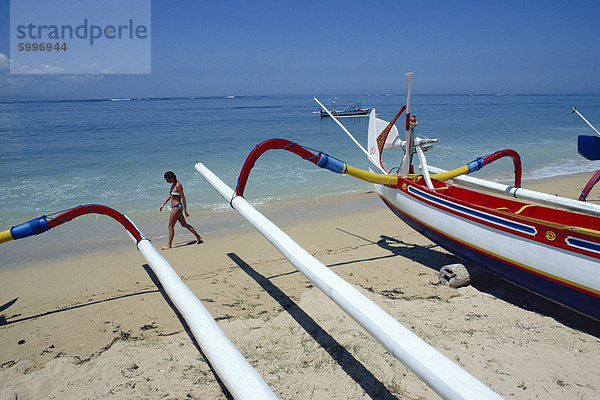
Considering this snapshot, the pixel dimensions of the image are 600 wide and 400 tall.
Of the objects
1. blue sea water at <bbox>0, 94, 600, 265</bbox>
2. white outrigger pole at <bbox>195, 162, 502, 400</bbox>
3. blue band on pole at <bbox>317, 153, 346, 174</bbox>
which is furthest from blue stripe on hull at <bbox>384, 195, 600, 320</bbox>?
blue sea water at <bbox>0, 94, 600, 265</bbox>

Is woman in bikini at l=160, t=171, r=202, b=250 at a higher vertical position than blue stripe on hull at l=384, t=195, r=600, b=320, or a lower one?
higher

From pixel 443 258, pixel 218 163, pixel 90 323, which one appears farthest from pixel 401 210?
pixel 218 163

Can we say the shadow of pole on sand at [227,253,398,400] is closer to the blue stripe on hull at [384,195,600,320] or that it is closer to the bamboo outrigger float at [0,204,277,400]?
the bamboo outrigger float at [0,204,277,400]

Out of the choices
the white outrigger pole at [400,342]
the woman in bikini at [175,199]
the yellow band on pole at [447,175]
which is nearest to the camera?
the white outrigger pole at [400,342]

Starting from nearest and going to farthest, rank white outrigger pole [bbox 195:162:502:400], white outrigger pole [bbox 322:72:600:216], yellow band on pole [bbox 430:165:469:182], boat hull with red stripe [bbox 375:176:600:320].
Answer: white outrigger pole [bbox 195:162:502:400], boat hull with red stripe [bbox 375:176:600:320], white outrigger pole [bbox 322:72:600:216], yellow band on pole [bbox 430:165:469:182]

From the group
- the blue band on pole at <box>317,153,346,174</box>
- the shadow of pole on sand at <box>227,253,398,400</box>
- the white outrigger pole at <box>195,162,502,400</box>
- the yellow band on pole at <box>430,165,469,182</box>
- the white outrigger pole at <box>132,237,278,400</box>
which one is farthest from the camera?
the yellow band on pole at <box>430,165,469,182</box>

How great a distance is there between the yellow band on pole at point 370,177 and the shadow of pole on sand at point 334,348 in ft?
6.46

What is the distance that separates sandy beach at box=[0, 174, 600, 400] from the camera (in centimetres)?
331

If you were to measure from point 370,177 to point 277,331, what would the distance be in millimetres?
2644

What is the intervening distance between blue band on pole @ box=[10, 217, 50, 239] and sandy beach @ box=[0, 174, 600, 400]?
3.83 ft

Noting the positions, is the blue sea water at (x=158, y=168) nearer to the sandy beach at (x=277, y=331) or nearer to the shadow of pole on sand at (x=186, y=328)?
the shadow of pole on sand at (x=186, y=328)

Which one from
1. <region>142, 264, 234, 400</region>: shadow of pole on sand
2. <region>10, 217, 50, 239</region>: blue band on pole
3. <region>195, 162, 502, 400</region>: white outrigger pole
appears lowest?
<region>142, 264, 234, 400</region>: shadow of pole on sand

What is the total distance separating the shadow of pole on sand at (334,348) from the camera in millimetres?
3244

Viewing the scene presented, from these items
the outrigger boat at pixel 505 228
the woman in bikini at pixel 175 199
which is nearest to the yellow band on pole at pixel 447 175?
the outrigger boat at pixel 505 228
